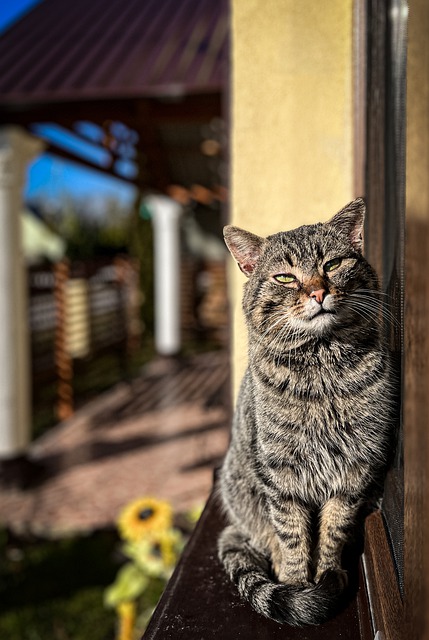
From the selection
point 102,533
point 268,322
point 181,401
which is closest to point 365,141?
point 268,322

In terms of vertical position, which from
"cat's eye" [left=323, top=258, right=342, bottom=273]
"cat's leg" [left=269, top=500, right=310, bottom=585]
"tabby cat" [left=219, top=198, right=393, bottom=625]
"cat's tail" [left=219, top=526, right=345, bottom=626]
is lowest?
"cat's tail" [left=219, top=526, right=345, bottom=626]

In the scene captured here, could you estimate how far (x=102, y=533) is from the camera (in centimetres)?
384

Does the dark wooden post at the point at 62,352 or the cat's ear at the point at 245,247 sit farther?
the dark wooden post at the point at 62,352

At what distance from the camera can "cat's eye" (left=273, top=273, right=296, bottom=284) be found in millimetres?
948

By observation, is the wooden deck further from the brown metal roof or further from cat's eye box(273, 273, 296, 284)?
the brown metal roof

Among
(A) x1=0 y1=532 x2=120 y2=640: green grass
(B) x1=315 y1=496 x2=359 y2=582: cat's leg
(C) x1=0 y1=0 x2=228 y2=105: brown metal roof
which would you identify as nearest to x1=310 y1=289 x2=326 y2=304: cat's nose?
(B) x1=315 y1=496 x2=359 y2=582: cat's leg

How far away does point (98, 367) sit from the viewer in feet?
29.2

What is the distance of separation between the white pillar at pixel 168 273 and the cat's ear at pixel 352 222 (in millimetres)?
8159

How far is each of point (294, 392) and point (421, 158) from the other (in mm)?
522

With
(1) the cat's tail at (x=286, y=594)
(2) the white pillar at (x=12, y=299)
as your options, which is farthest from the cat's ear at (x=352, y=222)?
(2) the white pillar at (x=12, y=299)

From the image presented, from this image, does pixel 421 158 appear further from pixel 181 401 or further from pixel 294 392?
pixel 181 401

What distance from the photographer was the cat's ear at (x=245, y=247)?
1.02 m

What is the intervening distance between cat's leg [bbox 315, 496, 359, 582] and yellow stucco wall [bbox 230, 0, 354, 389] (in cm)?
51

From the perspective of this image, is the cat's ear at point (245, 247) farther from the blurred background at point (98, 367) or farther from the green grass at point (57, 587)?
the green grass at point (57, 587)
